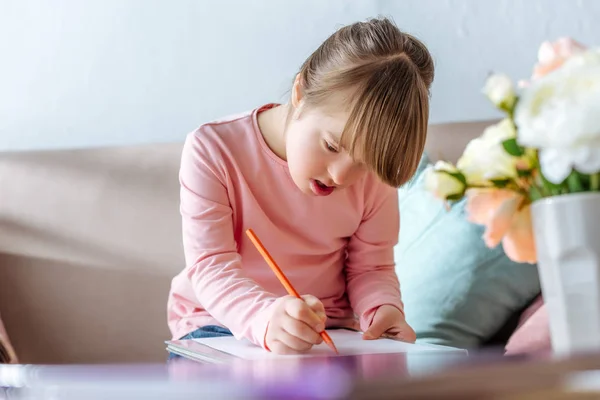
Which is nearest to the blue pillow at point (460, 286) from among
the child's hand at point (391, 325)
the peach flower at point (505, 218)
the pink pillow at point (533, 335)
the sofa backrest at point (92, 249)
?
the pink pillow at point (533, 335)

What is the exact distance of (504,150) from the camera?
0.63 m

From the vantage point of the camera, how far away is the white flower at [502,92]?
2.07ft

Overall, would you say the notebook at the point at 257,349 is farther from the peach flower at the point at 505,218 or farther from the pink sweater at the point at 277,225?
the pink sweater at the point at 277,225

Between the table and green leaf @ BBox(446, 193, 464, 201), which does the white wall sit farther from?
the table

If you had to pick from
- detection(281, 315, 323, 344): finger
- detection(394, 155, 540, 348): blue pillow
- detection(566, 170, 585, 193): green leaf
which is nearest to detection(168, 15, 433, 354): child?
detection(281, 315, 323, 344): finger

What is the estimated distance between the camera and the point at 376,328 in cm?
101

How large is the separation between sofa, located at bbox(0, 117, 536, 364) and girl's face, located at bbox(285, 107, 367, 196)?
0.59 metres

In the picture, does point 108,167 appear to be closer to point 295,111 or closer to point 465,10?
point 295,111

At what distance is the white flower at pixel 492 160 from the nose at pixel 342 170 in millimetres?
352

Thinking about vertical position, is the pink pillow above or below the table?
above

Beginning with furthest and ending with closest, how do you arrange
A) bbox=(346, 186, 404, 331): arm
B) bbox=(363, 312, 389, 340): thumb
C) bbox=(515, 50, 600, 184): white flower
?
bbox=(346, 186, 404, 331): arm → bbox=(363, 312, 389, 340): thumb → bbox=(515, 50, 600, 184): white flower

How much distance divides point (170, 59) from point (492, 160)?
1369 millimetres

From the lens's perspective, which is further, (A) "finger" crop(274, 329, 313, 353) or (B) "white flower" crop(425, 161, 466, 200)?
(A) "finger" crop(274, 329, 313, 353)

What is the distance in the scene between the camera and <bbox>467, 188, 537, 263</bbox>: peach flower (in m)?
0.64
